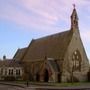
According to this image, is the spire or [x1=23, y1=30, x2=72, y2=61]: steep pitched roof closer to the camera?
[x1=23, y1=30, x2=72, y2=61]: steep pitched roof

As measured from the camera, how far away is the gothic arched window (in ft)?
265

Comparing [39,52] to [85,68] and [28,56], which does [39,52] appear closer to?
[28,56]

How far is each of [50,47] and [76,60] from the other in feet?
29.1

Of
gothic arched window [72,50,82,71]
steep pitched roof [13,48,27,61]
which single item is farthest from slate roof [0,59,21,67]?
gothic arched window [72,50,82,71]

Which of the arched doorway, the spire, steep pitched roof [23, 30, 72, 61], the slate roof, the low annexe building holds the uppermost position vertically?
the spire

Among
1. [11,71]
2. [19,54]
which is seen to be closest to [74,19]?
[11,71]

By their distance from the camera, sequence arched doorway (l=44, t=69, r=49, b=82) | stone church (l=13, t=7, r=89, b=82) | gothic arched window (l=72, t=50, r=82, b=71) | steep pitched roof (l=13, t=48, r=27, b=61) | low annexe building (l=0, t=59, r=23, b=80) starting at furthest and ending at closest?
steep pitched roof (l=13, t=48, r=27, b=61) < low annexe building (l=0, t=59, r=23, b=80) < gothic arched window (l=72, t=50, r=82, b=71) < arched doorway (l=44, t=69, r=49, b=82) < stone church (l=13, t=7, r=89, b=82)

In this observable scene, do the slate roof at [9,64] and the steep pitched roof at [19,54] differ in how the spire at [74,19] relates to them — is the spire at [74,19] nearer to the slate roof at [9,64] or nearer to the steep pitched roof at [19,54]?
the slate roof at [9,64]

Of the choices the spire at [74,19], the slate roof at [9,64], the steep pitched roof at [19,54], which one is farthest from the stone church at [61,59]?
the steep pitched roof at [19,54]

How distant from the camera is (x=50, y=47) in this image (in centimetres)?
Answer: 8606

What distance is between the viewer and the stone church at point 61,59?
254 feet

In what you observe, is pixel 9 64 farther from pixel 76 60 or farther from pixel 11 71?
pixel 76 60

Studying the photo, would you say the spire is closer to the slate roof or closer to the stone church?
the stone church

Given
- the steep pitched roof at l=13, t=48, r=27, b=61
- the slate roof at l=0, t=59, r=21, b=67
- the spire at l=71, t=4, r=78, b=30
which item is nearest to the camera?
the spire at l=71, t=4, r=78, b=30
